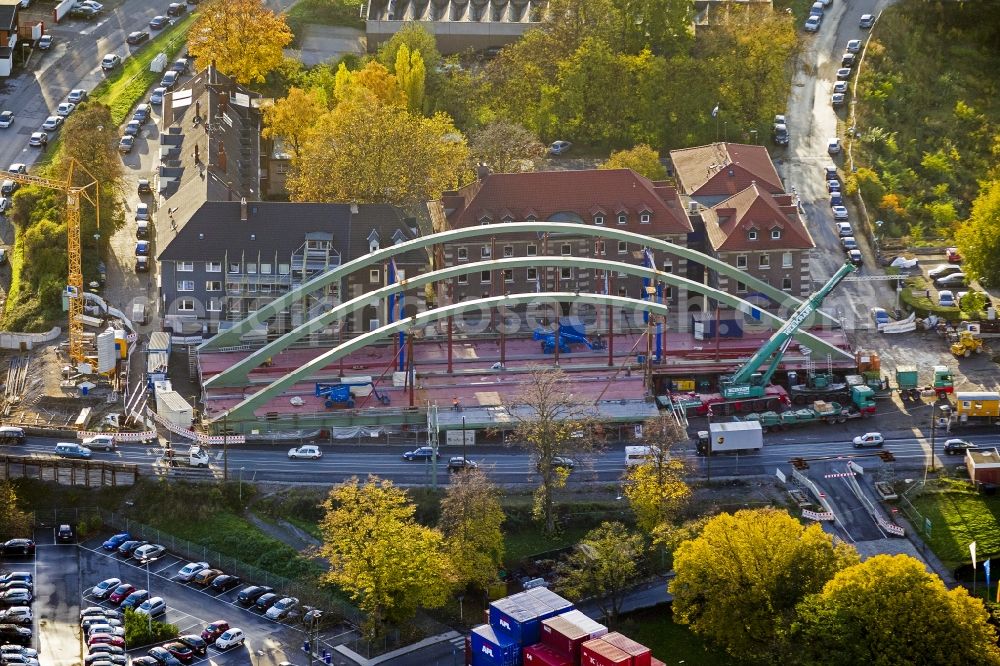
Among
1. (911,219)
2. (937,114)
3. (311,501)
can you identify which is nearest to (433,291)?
(311,501)

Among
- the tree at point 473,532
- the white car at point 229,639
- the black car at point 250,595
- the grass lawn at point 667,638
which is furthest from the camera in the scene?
the black car at point 250,595

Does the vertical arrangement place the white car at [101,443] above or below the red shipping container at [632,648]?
above

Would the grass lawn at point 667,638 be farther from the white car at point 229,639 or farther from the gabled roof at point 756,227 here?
the gabled roof at point 756,227

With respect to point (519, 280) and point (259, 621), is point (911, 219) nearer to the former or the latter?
point (519, 280)

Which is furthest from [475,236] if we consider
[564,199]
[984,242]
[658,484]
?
[984,242]

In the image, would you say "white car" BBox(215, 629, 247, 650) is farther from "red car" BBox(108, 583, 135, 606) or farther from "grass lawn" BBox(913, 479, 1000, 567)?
"grass lawn" BBox(913, 479, 1000, 567)

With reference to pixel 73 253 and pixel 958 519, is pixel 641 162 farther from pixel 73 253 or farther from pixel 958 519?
pixel 958 519

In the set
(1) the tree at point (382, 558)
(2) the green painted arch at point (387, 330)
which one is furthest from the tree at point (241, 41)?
(1) the tree at point (382, 558)
